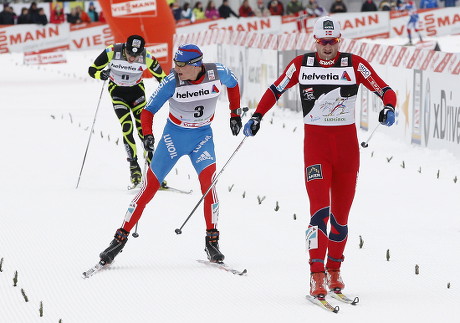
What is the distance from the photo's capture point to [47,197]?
10.7 meters

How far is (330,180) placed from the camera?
21.4 feet

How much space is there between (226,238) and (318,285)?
231 cm

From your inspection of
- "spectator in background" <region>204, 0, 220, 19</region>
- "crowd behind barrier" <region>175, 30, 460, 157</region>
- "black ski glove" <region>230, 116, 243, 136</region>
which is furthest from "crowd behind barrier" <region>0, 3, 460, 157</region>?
"black ski glove" <region>230, 116, 243, 136</region>

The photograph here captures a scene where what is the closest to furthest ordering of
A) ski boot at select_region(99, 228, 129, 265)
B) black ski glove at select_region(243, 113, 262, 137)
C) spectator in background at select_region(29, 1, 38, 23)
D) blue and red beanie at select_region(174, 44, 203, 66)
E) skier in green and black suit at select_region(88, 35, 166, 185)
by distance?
black ski glove at select_region(243, 113, 262, 137)
blue and red beanie at select_region(174, 44, 203, 66)
ski boot at select_region(99, 228, 129, 265)
skier in green and black suit at select_region(88, 35, 166, 185)
spectator in background at select_region(29, 1, 38, 23)

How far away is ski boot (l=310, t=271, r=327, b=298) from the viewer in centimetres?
634

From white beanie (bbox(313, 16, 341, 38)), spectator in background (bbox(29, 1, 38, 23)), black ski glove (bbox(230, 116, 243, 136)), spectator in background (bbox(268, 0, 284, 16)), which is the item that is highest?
white beanie (bbox(313, 16, 341, 38))

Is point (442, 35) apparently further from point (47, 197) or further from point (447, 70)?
point (47, 197)

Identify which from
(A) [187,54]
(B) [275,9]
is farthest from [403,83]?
(B) [275,9]

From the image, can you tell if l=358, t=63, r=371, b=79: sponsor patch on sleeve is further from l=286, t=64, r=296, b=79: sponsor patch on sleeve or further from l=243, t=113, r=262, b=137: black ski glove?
Result: l=243, t=113, r=262, b=137: black ski glove

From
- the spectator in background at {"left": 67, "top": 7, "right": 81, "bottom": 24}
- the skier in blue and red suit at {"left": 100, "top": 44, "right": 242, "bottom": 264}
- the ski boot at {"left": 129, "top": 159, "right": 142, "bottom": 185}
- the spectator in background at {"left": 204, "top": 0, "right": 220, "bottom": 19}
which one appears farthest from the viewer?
the spectator in background at {"left": 204, "top": 0, "right": 220, "bottom": 19}

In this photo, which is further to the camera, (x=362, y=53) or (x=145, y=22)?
(x=145, y=22)

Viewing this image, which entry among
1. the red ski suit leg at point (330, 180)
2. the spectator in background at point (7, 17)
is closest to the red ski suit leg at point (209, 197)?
the red ski suit leg at point (330, 180)

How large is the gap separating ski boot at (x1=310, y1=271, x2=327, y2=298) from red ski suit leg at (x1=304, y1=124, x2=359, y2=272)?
4 centimetres

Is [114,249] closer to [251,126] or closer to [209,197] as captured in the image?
[209,197]
